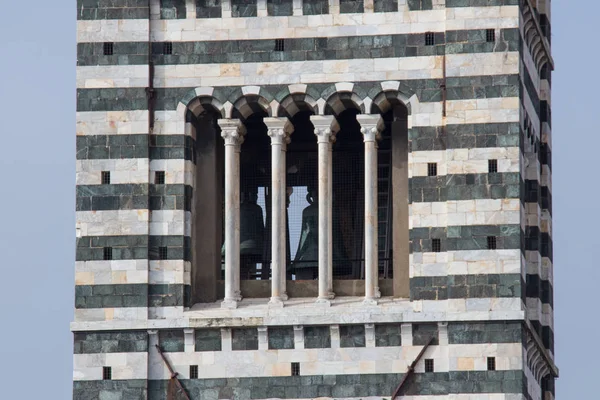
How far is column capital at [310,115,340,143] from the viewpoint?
49.0 metres

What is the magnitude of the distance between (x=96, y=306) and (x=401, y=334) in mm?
4475

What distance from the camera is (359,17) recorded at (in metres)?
→ 49.2

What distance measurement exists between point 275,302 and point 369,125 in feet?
9.66

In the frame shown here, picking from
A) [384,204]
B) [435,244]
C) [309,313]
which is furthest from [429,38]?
[309,313]

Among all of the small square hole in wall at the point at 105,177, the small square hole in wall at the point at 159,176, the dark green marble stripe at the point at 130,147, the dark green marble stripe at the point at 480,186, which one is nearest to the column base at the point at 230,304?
the small square hole in wall at the point at 159,176

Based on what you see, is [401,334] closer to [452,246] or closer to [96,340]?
[452,246]

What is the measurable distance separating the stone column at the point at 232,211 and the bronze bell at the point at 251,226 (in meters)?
1.27

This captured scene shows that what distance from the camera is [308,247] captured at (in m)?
50.0

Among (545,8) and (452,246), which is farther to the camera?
(545,8)

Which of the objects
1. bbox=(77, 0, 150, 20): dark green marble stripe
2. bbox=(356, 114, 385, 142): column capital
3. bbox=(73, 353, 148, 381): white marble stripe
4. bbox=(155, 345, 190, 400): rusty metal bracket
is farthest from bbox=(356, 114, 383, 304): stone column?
bbox=(77, 0, 150, 20): dark green marble stripe

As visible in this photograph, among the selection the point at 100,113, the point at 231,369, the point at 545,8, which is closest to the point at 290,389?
the point at 231,369

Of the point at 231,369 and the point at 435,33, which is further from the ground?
the point at 435,33

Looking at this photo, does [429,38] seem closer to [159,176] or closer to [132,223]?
[159,176]

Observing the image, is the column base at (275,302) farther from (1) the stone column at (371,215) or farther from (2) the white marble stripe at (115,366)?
(2) the white marble stripe at (115,366)
